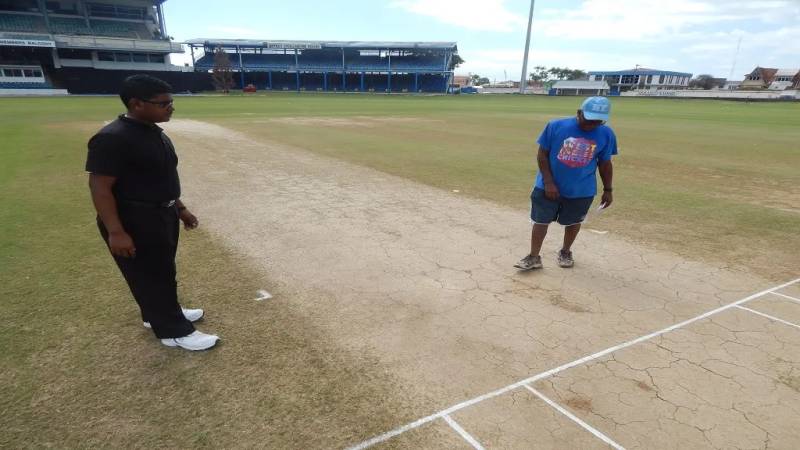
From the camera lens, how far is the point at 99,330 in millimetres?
3547

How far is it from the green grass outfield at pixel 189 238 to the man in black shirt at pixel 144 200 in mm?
391

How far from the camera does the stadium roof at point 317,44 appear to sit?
77.3m

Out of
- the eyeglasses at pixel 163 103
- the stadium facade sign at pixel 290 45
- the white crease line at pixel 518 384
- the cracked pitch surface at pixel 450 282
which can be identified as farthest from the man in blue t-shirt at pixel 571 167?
the stadium facade sign at pixel 290 45

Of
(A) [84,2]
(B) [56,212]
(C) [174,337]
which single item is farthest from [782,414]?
(A) [84,2]

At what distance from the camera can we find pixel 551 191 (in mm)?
4512

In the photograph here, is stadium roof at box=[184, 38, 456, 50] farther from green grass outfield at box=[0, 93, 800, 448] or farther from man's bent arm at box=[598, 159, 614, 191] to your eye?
man's bent arm at box=[598, 159, 614, 191]

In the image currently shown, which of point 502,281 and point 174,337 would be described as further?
point 502,281

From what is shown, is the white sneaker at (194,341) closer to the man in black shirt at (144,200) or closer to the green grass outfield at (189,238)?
the man in black shirt at (144,200)

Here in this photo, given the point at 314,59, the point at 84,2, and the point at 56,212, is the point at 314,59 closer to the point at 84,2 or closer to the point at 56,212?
the point at 84,2

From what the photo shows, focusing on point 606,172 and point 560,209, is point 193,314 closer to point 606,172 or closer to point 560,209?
point 560,209

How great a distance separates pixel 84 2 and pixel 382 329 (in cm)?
7783

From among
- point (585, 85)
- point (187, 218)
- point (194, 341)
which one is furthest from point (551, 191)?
point (585, 85)

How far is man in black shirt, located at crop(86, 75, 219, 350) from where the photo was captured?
2734mm

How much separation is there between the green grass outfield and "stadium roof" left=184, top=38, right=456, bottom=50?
66965 mm
